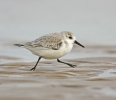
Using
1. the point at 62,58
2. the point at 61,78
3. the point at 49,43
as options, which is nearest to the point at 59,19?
the point at 62,58

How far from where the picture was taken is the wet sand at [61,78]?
22.1 ft

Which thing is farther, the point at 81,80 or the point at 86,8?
the point at 86,8

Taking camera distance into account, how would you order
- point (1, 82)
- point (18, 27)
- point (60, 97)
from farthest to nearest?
point (18, 27), point (1, 82), point (60, 97)

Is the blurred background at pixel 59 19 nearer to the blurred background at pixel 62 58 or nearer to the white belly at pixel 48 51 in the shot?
the blurred background at pixel 62 58

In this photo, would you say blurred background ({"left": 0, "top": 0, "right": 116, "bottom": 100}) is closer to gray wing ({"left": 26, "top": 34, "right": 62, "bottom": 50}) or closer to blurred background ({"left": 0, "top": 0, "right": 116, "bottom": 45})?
blurred background ({"left": 0, "top": 0, "right": 116, "bottom": 45})

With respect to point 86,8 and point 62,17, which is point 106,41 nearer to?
point 62,17

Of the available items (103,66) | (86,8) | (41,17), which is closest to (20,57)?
(103,66)

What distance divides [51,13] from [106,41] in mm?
4724

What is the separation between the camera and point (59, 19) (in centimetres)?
1620

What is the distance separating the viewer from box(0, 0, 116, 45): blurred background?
13734 mm

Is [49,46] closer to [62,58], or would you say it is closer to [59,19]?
[62,58]

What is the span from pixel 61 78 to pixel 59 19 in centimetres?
832

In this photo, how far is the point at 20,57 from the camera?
10.6 m

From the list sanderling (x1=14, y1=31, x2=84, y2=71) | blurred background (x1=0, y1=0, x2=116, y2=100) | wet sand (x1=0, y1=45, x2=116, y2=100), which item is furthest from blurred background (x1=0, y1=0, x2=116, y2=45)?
sanderling (x1=14, y1=31, x2=84, y2=71)
